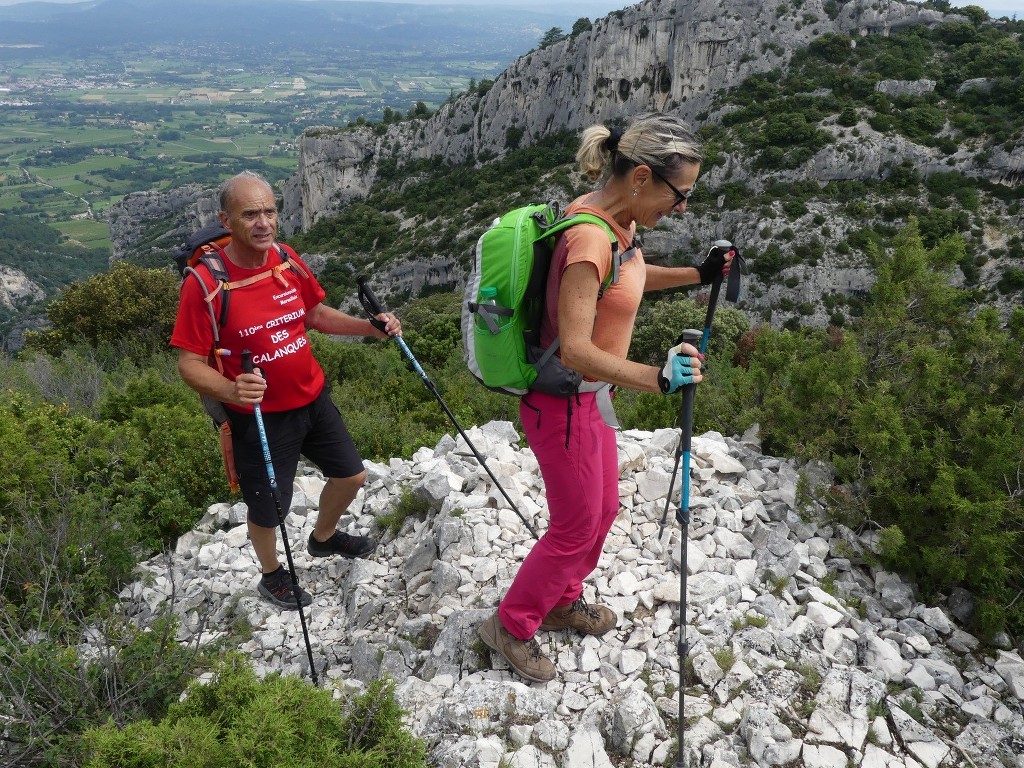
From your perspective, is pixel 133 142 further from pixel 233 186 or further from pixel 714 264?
pixel 714 264

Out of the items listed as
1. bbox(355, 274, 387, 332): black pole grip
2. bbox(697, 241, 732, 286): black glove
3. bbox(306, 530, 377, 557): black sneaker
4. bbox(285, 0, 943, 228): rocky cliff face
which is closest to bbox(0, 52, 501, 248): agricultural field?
bbox(285, 0, 943, 228): rocky cliff face

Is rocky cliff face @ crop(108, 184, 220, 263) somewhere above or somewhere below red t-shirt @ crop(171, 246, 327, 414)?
below

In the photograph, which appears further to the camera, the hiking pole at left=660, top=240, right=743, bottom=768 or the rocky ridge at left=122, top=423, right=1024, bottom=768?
the rocky ridge at left=122, top=423, right=1024, bottom=768

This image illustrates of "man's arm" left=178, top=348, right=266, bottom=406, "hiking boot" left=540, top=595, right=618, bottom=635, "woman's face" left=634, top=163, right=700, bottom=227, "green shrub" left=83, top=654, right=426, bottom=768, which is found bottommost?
"hiking boot" left=540, top=595, right=618, bottom=635

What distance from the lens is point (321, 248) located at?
5497 cm

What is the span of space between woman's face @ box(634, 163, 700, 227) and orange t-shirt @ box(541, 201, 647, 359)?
0.43 feet

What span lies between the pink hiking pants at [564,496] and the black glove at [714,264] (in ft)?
3.08

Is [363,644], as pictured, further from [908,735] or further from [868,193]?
[868,193]

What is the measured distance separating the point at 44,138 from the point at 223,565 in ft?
640

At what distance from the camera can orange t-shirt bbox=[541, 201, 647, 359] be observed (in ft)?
7.75


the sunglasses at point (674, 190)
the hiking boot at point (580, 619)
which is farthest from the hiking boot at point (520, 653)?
the sunglasses at point (674, 190)

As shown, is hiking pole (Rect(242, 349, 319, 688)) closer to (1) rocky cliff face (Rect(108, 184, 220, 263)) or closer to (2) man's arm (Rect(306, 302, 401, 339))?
(2) man's arm (Rect(306, 302, 401, 339))

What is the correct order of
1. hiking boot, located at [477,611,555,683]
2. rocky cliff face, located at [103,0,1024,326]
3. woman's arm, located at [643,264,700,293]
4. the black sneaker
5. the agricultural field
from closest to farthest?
hiking boot, located at [477,611,555,683] < woman's arm, located at [643,264,700,293] < the black sneaker < rocky cliff face, located at [103,0,1024,326] < the agricultural field

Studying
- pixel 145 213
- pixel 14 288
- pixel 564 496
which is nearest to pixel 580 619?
pixel 564 496
